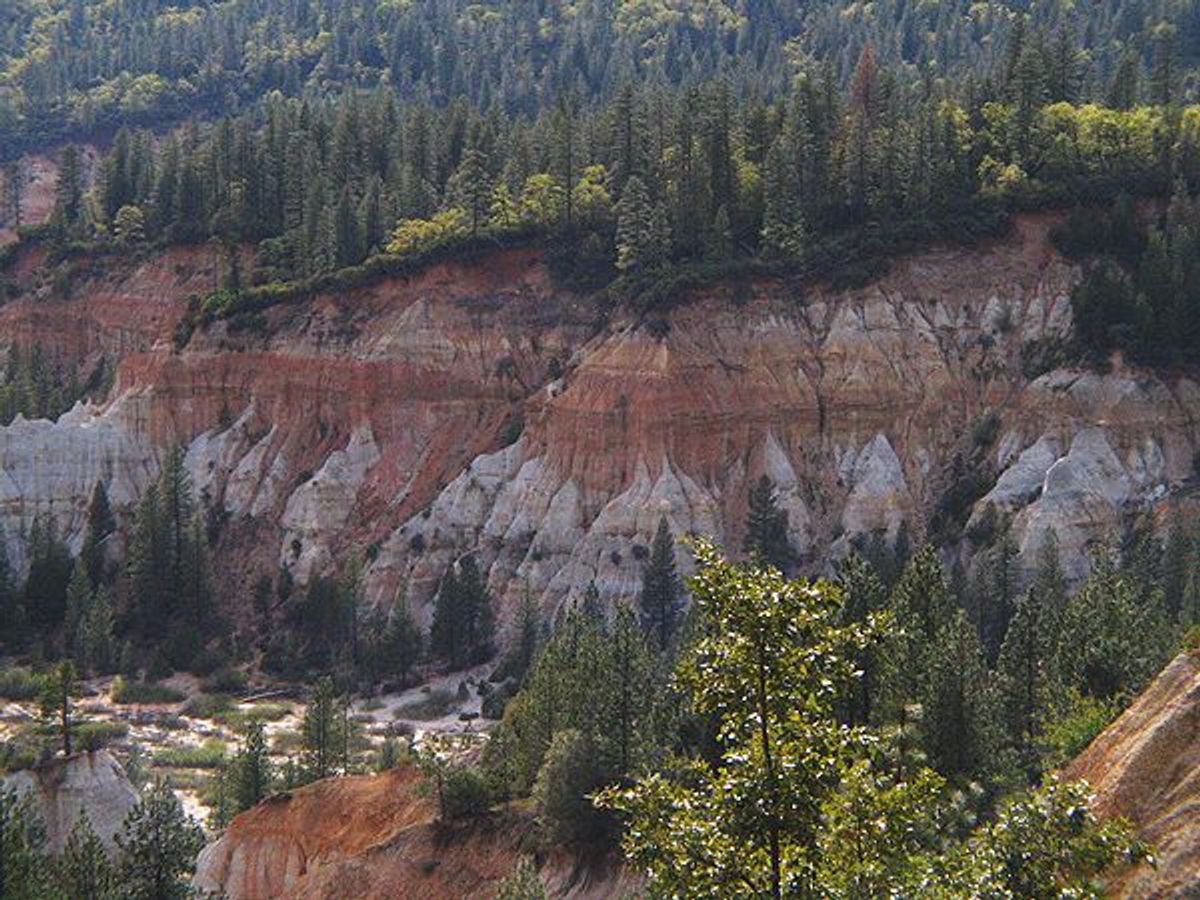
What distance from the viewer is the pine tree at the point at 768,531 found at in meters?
76.1

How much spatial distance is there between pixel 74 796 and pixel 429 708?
32.2 metres

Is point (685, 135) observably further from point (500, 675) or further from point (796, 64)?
point (796, 64)

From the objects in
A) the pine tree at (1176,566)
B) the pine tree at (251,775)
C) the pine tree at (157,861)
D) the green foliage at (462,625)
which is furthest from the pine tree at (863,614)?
the green foliage at (462,625)

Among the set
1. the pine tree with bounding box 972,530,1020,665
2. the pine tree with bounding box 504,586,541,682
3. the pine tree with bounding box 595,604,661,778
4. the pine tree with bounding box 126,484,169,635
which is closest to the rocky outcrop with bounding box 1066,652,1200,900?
the pine tree with bounding box 595,604,661,778

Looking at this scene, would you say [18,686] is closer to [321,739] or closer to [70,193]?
[321,739]

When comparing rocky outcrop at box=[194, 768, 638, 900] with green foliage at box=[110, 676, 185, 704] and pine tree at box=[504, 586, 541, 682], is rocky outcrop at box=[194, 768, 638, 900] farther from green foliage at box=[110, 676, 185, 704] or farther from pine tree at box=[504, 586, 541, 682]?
green foliage at box=[110, 676, 185, 704]

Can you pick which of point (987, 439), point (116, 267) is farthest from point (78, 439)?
point (987, 439)

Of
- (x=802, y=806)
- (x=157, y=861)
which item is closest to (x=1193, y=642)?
(x=802, y=806)

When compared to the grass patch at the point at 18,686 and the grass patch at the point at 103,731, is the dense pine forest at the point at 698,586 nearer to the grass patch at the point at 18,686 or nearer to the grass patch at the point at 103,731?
the grass patch at the point at 18,686

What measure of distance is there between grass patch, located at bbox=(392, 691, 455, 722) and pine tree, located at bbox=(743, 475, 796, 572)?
17.2 meters

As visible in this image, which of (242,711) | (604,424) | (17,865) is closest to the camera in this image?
(17,865)

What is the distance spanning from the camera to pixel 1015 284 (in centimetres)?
8094

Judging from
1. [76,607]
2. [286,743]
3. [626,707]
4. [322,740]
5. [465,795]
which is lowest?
[76,607]

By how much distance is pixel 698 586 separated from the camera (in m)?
14.1
